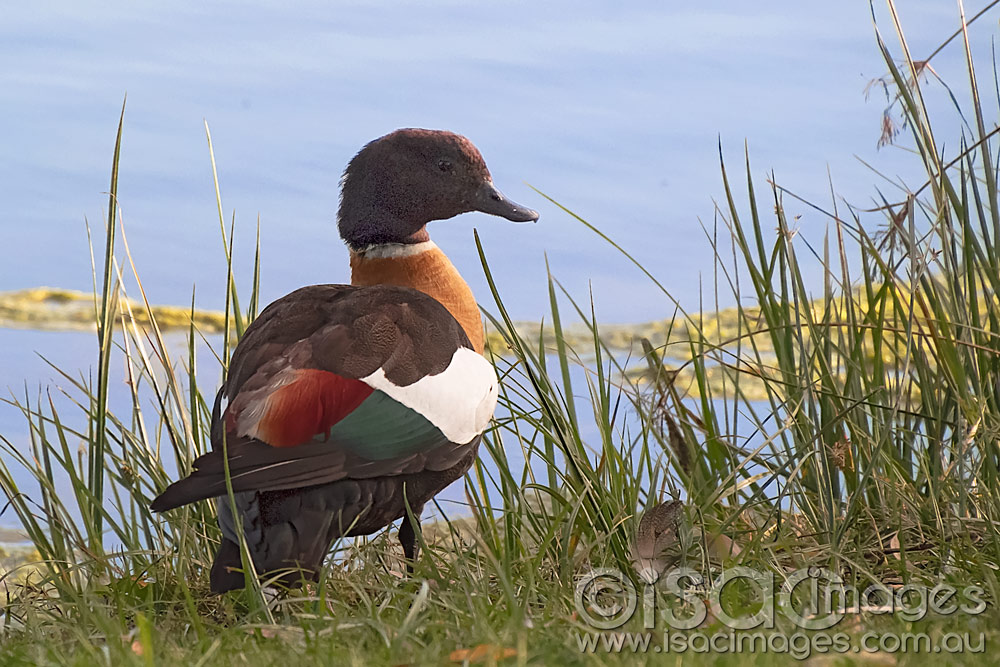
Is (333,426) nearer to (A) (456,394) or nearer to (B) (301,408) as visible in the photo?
(B) (301,408)

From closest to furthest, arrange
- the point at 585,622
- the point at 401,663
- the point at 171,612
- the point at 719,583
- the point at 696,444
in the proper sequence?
the point at 401,663 → the point at 585,622 → the point at 719,583 → the point at 171,612 → the point at 696,444


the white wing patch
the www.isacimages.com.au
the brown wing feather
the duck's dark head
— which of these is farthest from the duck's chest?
the www.isacimages.com.au

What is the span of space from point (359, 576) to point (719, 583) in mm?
1063

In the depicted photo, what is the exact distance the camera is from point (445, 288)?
3633 millimetres

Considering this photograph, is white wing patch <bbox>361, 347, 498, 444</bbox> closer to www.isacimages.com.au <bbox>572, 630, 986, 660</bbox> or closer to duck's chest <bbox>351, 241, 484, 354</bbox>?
duck's chest <bbox>351, 241, 484, 354</bbox>

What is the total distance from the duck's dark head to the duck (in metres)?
0.63

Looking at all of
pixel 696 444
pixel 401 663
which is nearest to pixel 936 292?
pixel 696 444

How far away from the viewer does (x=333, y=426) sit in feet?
8.53

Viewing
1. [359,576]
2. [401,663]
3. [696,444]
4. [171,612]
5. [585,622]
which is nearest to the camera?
[401,663]

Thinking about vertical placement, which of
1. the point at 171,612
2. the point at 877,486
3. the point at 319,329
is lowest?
the point at 171,612

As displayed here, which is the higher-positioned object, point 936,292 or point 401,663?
point 936,292

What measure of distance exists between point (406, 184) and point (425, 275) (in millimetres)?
357

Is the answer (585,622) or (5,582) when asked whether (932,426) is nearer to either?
(585,622)

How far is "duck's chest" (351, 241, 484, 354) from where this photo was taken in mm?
3619
